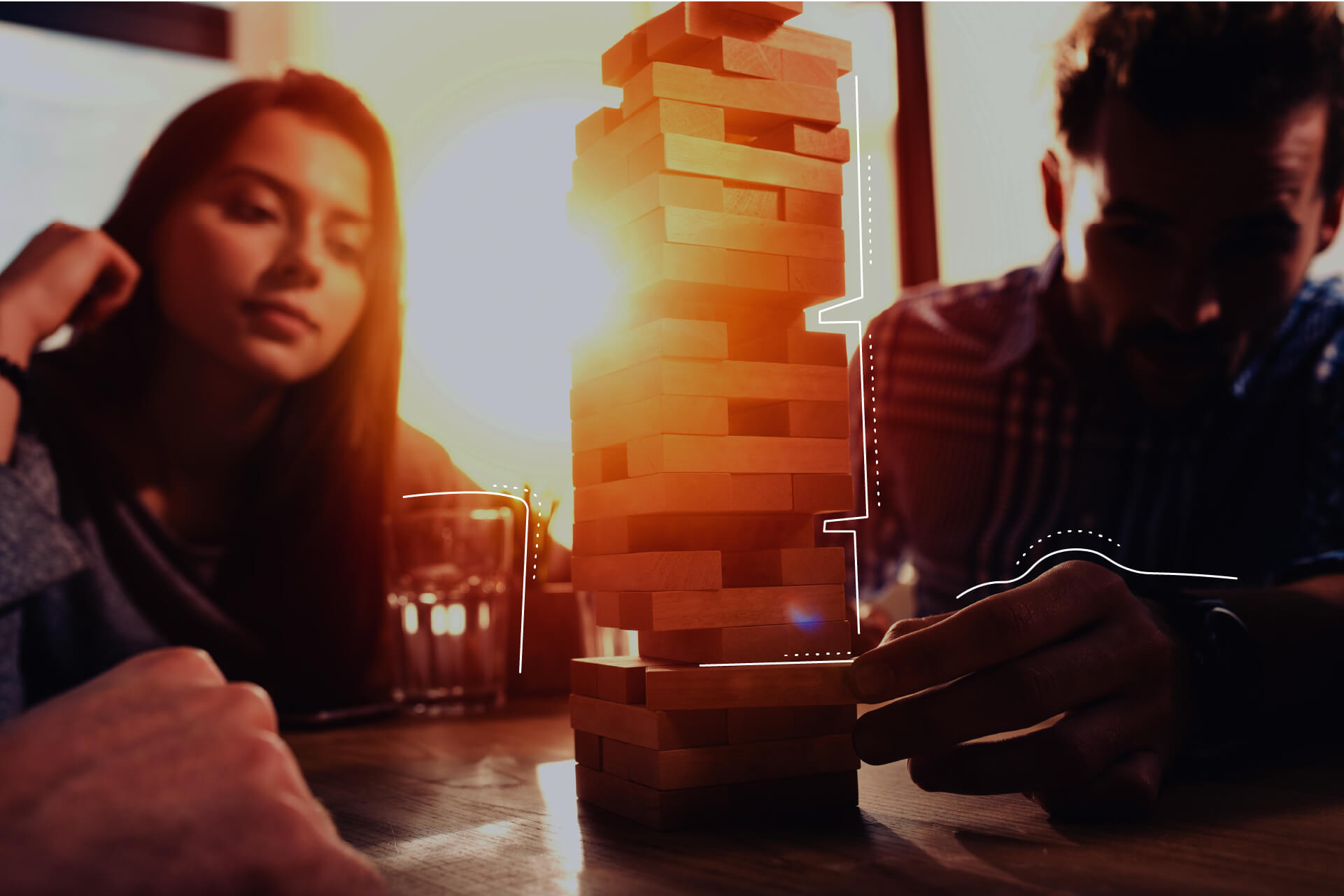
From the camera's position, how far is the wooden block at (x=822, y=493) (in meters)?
0.78

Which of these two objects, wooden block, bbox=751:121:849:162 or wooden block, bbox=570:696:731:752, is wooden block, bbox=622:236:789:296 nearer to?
wooden block, bbox=751:121:849:162

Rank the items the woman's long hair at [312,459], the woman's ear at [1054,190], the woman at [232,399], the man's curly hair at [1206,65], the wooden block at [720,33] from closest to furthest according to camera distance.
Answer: the wooden block at [720,33], the man's curly hair at [1206,65], the woman at [232,399], the woman's long hair at [312,459], the woman's ear at [1054,190]

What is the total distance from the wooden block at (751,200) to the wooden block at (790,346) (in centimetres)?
10

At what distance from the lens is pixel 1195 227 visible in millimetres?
1572

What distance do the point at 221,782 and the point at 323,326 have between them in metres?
1.42

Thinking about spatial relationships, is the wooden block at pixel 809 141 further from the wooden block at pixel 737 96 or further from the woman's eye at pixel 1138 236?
the woman's eye at pixel 1138 236

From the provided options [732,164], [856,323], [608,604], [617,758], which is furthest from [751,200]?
[617,758]

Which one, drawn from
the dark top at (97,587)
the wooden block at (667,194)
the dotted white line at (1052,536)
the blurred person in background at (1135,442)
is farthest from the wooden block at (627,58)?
the dotted white line at (1052,536)

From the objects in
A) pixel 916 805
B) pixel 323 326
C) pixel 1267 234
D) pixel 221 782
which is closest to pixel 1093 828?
pixel 916 805

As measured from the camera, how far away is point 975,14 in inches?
116

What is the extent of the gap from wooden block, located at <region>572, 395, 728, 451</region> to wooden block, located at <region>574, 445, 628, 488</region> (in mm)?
21

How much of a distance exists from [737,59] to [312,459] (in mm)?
1371

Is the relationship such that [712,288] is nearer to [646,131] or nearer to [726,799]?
[646,131]

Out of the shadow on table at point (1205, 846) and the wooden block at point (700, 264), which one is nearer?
the shadow on table at point (1205, 846)
